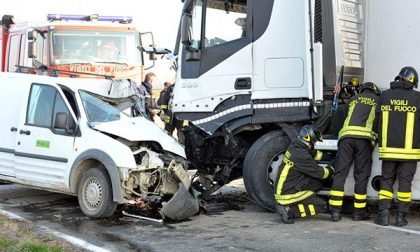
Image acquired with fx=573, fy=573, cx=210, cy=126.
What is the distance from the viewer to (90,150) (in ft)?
22.9

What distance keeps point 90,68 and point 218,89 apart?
5.62 metres

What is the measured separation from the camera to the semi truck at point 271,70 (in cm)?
686

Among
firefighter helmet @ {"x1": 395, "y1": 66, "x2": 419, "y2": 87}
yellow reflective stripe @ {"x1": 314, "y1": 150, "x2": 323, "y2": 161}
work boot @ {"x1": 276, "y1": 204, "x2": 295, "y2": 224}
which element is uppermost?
firefighter helmet @ {"x1": 395, "y1": 66, "x2": 419, "y2": 87}

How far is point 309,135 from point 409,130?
1.11 metres

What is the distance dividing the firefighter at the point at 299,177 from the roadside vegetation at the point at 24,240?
2.53 metres

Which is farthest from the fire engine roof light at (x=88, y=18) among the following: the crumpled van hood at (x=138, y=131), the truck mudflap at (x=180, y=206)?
the truck mudflap at (x=180, y=206)

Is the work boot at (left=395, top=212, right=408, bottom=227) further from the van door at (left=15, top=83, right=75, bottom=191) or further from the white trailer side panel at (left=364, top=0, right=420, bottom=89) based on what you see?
the van door at (left=15, top=83, right=75, bottom=191)

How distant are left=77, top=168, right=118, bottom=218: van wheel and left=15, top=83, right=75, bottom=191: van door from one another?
0.28 m

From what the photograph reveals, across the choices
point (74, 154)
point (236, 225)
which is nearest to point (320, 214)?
point (236, 225)

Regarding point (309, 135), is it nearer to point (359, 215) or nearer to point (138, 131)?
point (359, 215)

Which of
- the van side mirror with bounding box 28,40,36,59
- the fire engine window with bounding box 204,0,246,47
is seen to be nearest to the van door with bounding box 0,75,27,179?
the fire engine window with bounding box 204,0,246,47

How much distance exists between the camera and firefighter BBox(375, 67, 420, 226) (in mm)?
6379

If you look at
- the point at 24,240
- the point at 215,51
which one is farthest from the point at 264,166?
the point at 24,240

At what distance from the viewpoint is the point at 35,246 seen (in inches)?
210
